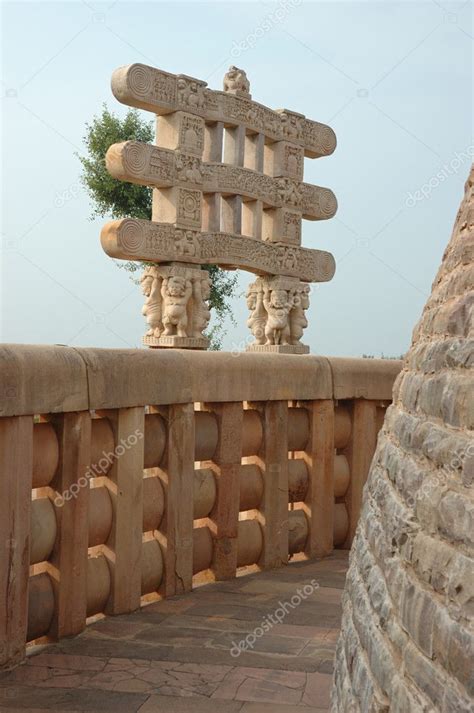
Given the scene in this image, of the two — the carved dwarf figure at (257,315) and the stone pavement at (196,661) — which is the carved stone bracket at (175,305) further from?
the stone pavement at (196,661)

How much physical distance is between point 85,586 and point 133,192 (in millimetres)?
19833

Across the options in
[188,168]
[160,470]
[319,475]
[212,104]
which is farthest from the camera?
[212,104]

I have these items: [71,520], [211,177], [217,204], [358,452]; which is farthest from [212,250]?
[71,520]

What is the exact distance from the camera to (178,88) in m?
12.8

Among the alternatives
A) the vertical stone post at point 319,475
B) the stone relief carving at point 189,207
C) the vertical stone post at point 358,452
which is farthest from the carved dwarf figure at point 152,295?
the vertical stone post at point 319,475

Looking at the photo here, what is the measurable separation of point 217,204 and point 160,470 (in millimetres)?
8704

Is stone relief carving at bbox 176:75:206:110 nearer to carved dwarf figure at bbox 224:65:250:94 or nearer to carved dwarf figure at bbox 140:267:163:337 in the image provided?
carved dwarf figure at bbox 224:65:250:94

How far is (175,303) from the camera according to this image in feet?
41.9

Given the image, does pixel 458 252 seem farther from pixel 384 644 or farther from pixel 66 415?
pixel 66 415

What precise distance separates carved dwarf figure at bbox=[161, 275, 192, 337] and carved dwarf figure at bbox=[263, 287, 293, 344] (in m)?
2.56

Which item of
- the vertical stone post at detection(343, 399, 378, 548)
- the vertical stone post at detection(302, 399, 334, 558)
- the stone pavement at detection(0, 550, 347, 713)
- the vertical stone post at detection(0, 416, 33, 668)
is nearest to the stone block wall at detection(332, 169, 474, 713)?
the stone pavement at detection(0, 550, 347, 713)

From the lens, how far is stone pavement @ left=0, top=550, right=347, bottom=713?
12.7 ft

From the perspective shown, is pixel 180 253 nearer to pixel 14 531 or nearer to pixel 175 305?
pixel 175 305

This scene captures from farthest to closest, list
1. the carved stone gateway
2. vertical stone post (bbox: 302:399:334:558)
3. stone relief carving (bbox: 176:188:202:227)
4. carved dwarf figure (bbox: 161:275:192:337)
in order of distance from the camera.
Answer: stone relief carving (bbox: 176:188:202:227), carved dwarf figure (bbox: 161:275:192:337), the carved stone gateway, vertical stone post (bbox: 302:399:334:558)
